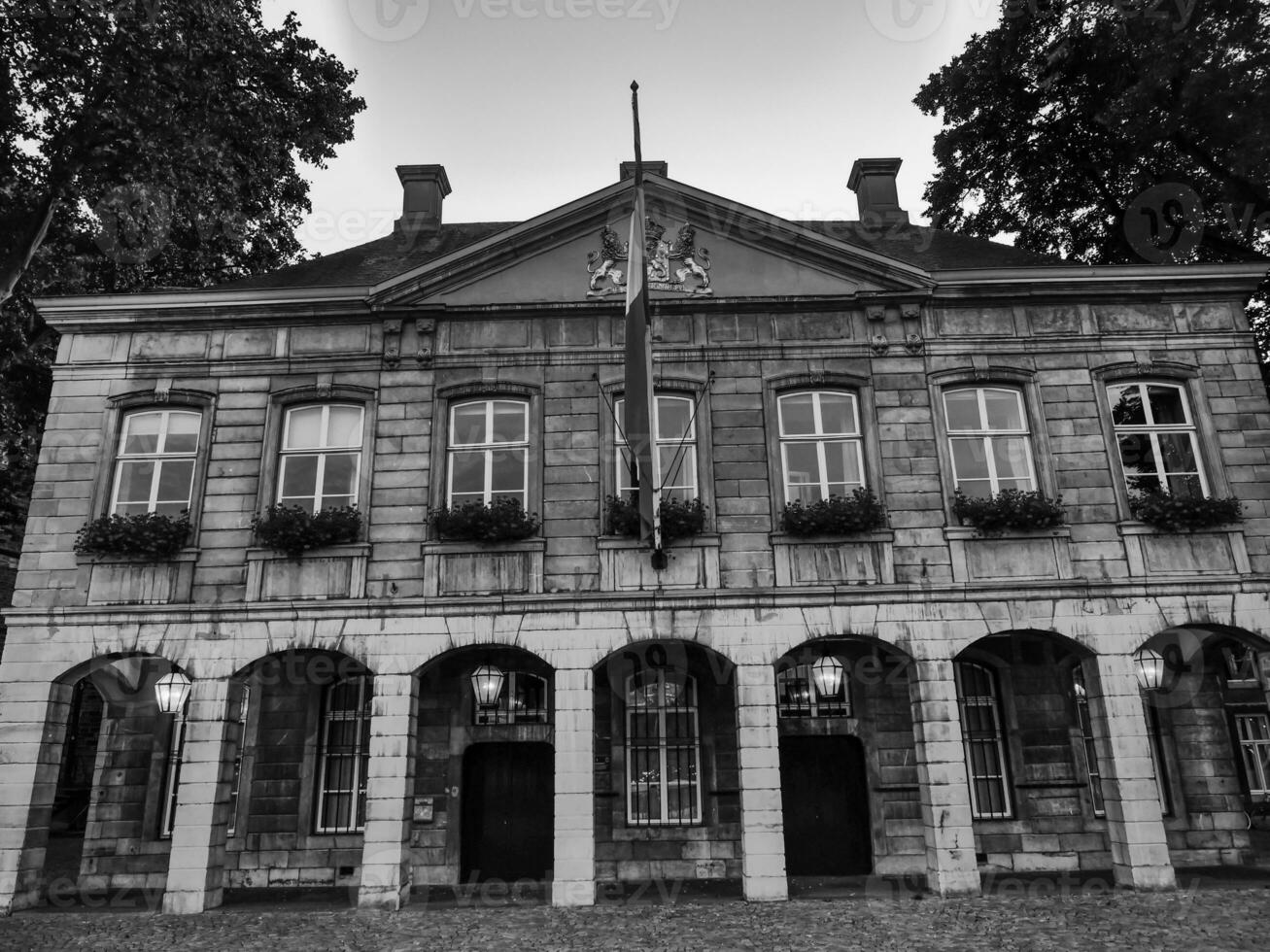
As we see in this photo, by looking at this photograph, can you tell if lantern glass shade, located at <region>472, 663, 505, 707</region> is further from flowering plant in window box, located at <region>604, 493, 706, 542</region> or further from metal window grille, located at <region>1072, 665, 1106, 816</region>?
metal window grille, located at <region>1072, 665, 1106, 816</region>

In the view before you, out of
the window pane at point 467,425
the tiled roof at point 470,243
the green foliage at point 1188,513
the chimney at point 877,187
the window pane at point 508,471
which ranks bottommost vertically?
the green foliage at point 1188,513

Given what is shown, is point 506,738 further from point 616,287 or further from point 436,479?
point 616,287

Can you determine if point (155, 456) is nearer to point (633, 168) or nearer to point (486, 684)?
point (486, 684)

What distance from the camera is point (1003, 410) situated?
40.0 feet

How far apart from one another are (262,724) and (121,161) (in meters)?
9.61

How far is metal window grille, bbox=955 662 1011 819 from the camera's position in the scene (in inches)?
473

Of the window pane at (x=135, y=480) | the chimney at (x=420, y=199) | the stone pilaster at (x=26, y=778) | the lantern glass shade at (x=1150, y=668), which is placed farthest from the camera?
the chimney at (x=420, y=199)

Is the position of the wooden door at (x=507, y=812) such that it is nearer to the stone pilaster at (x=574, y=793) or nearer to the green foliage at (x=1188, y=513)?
the stone pilaster at (x=574, y=793)

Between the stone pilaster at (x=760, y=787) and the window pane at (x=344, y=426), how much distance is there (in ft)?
19.3

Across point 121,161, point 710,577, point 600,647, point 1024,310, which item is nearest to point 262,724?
point 600,647

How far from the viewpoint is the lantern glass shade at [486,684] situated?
12359mm

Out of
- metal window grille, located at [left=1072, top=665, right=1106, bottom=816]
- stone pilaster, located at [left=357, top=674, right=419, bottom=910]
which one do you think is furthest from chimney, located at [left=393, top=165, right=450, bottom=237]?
metal window grille, located at [left=1072, top=665, right=1106, bottom=816]

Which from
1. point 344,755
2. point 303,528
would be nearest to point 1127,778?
point 344,755

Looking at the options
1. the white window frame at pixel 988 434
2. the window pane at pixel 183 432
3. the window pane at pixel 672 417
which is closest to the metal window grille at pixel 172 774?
the window pane at pixel 183 432
